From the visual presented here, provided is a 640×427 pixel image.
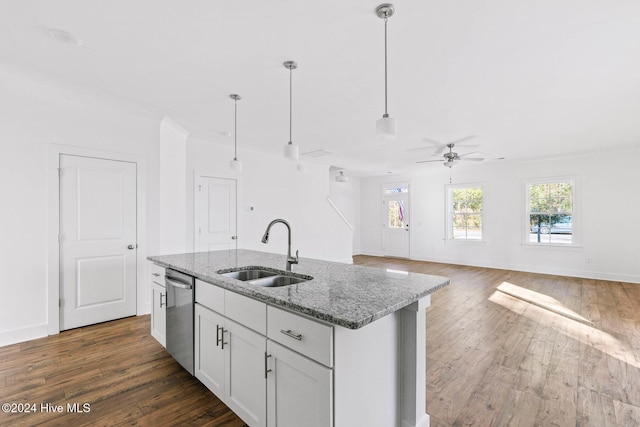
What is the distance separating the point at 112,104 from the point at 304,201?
13.3 ft

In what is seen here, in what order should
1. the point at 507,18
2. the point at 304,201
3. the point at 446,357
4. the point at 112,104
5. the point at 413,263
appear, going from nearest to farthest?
1. the point at 507,18
2. the point at 446,357
3. the point at 112,104
4. the point at 304,201
5. the point at 413,263

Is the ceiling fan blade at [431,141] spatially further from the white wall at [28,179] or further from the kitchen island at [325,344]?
the white wall at [28,179]

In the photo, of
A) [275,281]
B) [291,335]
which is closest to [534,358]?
[275,281]

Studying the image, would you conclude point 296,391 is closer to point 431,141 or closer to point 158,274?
point 158,274

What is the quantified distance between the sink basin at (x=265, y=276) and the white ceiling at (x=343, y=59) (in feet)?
5.72

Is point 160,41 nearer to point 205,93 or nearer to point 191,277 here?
point 205,93

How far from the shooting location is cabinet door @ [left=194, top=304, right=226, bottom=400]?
197 centimetres

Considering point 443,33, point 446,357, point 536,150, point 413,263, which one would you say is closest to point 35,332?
point 446,357

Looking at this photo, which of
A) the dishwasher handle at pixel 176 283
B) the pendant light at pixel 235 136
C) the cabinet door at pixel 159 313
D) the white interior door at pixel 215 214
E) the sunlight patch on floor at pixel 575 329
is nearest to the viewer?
the dishwasher handle at pixel 176 283

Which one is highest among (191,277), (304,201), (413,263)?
(304,201)

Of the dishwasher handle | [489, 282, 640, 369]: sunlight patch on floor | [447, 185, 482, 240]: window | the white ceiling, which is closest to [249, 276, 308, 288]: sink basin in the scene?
the dishwasher handle

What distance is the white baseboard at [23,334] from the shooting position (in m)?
2.98

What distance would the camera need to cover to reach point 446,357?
9.23ft

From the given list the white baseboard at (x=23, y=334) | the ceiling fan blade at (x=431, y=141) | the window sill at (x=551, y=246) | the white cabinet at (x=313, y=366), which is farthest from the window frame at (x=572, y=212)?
the white baseboard at (x=23, y=334)
